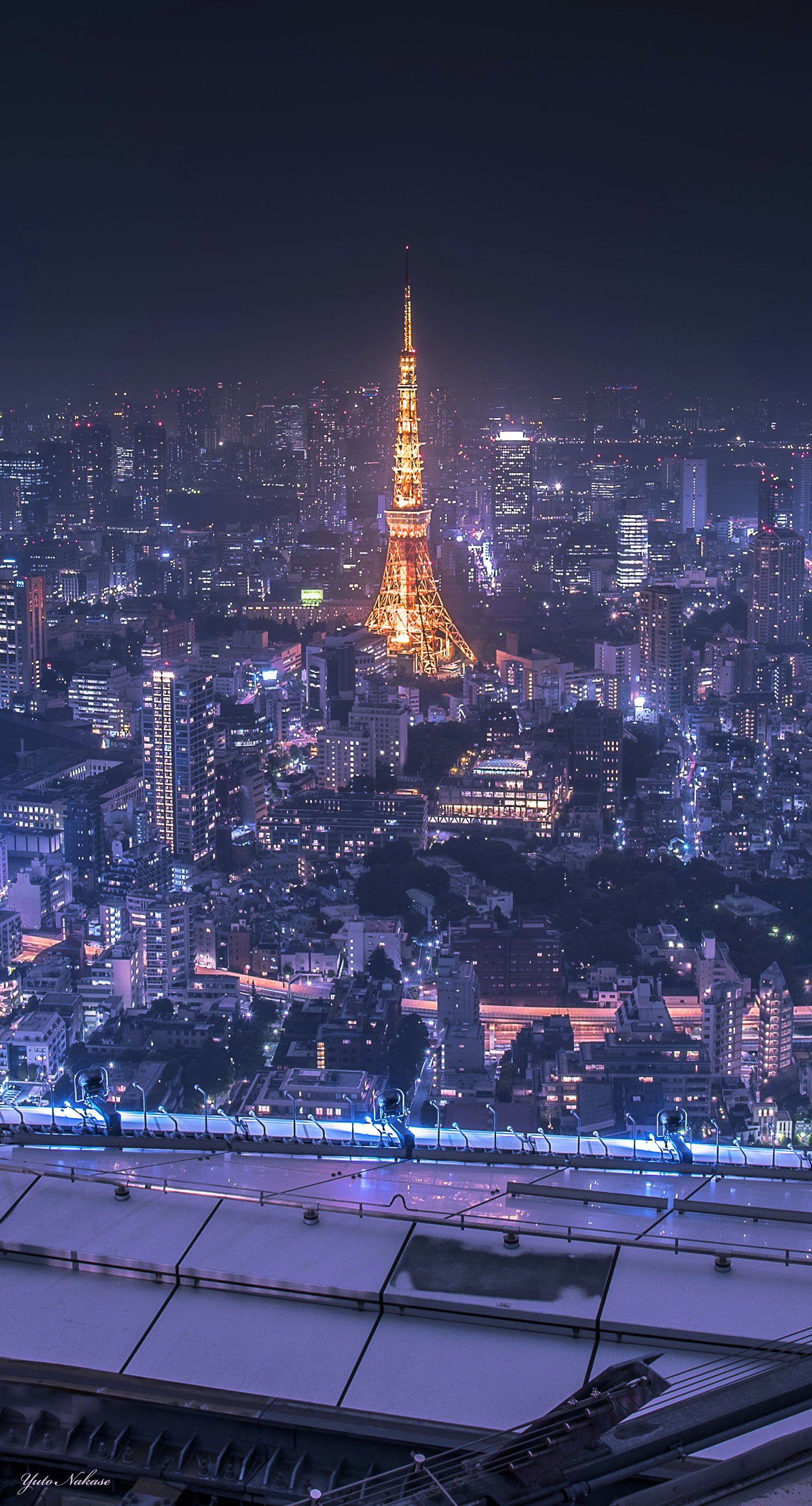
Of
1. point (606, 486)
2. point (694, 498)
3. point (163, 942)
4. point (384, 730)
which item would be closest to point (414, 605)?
point (384, 730)

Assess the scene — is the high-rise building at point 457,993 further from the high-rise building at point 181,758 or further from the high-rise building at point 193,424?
the high-rise building at point 193,424

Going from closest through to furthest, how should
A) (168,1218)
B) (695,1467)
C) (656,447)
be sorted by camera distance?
1. (695,1467)
2. (168,1218)
3. (656,447)

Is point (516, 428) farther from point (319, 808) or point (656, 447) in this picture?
point (319, 808)

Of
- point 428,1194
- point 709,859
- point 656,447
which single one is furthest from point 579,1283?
point 656,447

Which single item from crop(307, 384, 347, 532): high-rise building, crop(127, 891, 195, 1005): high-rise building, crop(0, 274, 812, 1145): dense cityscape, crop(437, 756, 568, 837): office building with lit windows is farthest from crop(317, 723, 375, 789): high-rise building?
crop(307, 384, 347, 532): high-rise building

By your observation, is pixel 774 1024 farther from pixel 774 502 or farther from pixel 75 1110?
pixel 774 502

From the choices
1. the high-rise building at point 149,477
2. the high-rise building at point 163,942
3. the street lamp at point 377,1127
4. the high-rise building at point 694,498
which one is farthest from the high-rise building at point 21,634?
the street lamp at point 377,1127

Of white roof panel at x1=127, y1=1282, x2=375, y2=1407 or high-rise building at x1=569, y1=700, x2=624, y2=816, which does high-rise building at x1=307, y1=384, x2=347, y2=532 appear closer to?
high-rise building at x1=569, y1=700, x2=624, y2=816
